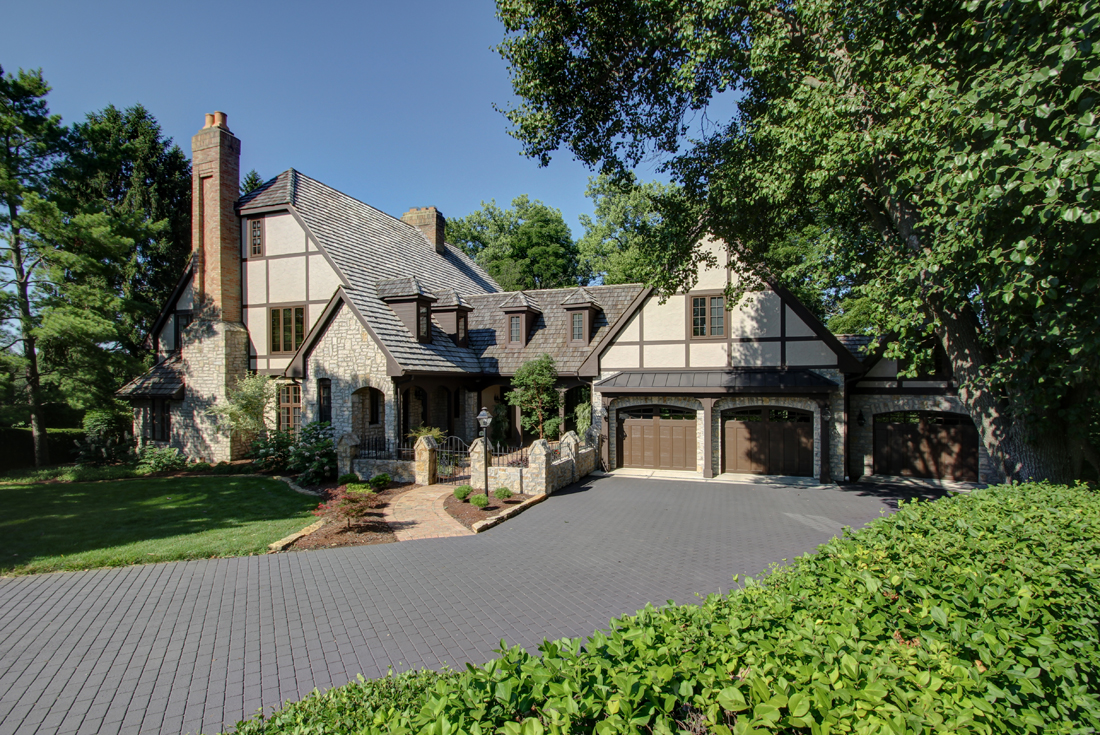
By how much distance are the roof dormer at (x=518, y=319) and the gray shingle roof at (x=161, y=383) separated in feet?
42.7

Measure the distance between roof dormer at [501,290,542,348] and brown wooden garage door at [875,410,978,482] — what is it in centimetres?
1334

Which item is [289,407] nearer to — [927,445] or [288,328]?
[288,328]

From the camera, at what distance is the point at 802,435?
17.1 m

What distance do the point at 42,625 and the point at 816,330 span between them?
1878 cm

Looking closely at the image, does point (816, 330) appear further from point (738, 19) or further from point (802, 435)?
point (738, 19)

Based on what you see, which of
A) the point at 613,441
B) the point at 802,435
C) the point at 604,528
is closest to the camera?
the point at 604,528

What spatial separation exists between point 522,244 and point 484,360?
2100 centimetres

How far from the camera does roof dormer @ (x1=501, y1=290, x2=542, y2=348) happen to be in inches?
859

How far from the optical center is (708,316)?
17.7m

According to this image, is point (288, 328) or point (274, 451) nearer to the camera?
point (274, 451)

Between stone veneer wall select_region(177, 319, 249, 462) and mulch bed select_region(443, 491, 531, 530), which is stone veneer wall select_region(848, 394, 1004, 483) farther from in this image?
stone veneer wall select_region(177, 319, 249, 462)

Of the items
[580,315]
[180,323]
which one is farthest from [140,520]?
[580,315]

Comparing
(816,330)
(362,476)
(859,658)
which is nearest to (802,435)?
(816,330)

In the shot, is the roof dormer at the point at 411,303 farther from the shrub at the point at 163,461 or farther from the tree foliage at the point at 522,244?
the tree foliage at the point at 522,244
